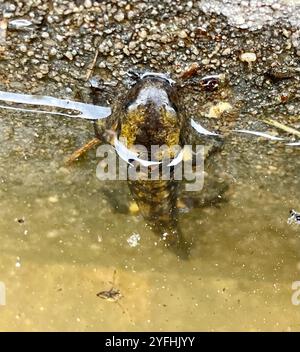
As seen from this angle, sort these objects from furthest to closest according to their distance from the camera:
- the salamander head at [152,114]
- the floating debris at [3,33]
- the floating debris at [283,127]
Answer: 1. the floating debris at [283,127]
2. the floating debris at [3,33]
3. the salamander head at [152,114]

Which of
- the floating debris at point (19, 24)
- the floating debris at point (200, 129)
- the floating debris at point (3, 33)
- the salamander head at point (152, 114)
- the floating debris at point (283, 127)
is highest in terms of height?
the floating debris at point (19, 24)

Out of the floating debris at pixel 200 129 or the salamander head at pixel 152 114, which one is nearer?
the salamander head at pixel 152 114

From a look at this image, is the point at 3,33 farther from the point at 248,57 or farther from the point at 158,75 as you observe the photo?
the point at 248,57

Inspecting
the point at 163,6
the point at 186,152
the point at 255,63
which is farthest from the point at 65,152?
the point at 255,63

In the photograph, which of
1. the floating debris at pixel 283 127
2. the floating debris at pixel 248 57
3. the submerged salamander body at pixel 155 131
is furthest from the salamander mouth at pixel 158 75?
the floating debris at pixel 283 127

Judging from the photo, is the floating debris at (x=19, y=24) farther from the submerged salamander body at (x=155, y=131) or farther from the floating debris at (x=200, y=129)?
the floating debris at (x=200, y=129)

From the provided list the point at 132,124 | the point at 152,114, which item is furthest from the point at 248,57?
the point at 132,124

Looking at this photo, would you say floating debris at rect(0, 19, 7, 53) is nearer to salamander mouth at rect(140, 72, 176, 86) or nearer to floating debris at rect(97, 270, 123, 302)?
salamander mouth at rect(140, 72, 176, 86)
